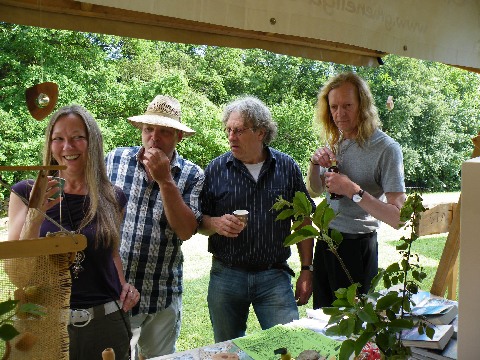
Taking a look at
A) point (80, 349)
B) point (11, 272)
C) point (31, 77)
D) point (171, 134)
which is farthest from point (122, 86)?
point (11, 272)

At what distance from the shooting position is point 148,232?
199cm

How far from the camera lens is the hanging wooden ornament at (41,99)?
37.2 inches

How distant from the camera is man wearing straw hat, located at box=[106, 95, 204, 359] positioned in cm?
199

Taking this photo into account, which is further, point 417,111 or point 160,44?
point 417,111

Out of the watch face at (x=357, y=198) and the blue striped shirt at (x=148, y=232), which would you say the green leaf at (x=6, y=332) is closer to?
the blue striped shirt at (x=148, y=232)

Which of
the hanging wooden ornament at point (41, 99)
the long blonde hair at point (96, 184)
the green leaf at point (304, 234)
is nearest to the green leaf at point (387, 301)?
the green leaf at point (304, 234)

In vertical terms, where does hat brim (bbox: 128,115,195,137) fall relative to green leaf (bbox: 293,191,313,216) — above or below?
above

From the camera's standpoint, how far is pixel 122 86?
28.0ft

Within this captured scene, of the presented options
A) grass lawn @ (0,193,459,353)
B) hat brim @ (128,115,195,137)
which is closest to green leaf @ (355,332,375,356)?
hat brim @ (128,115,195,137)

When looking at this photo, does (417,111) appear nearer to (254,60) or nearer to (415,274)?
(254,60)

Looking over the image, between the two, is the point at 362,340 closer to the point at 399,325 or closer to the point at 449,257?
the point at 399,325

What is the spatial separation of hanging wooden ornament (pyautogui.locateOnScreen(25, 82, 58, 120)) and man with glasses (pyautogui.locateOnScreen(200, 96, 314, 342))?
114cm

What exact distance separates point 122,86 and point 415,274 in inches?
326

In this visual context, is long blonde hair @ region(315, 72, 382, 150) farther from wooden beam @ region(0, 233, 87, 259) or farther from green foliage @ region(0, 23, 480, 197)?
green foliage @ region(0, 23, 480, 197)
